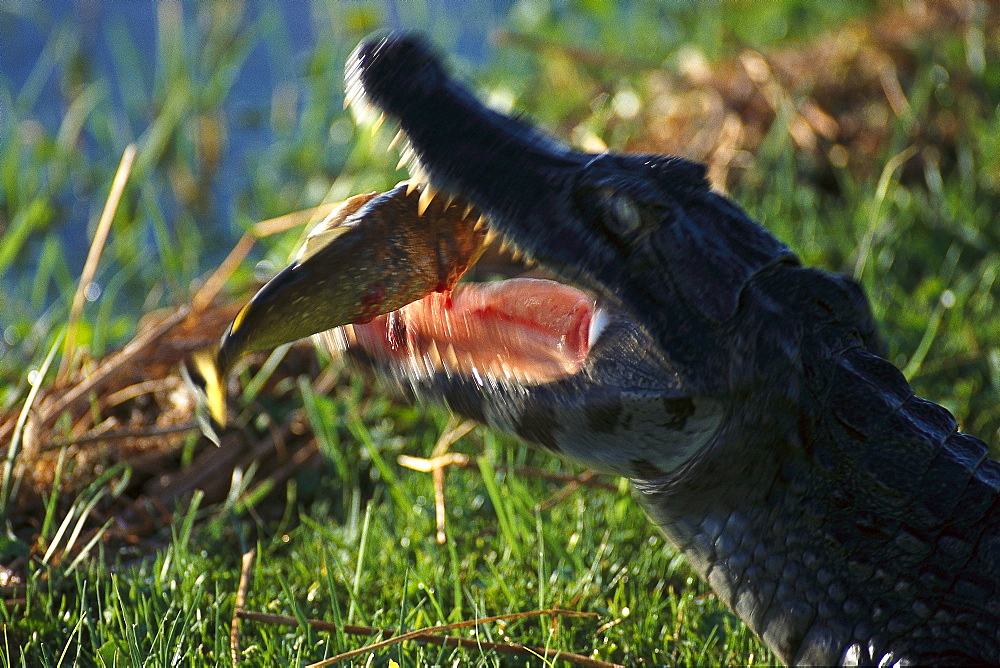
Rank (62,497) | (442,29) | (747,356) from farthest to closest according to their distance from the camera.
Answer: (442,29) → (62,497) → (747,356)

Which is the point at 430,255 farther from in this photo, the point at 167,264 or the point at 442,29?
the point at 442,29

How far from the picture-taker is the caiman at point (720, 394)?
54.1 inches

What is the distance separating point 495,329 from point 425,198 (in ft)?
0.82

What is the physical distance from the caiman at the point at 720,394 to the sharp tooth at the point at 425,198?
25 mm

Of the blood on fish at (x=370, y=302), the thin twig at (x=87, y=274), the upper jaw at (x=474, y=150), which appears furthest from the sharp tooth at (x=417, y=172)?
the thin twig at (x=87, y=274)

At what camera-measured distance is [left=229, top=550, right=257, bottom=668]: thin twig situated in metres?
1.67

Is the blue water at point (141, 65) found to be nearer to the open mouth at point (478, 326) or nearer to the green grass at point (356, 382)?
the green grass at point (356, 382)

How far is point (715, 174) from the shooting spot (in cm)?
345

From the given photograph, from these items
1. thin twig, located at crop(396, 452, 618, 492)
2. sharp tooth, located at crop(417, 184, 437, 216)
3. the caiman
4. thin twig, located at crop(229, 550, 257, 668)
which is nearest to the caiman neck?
the caiman

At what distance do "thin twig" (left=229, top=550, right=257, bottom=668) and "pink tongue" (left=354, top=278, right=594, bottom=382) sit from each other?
0.59 metres

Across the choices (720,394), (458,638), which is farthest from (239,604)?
(720,394)

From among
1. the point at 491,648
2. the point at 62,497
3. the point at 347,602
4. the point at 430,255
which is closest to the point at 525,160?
the point at 430,255

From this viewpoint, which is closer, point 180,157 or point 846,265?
point 846,265

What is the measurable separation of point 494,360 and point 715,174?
2.20 meters
